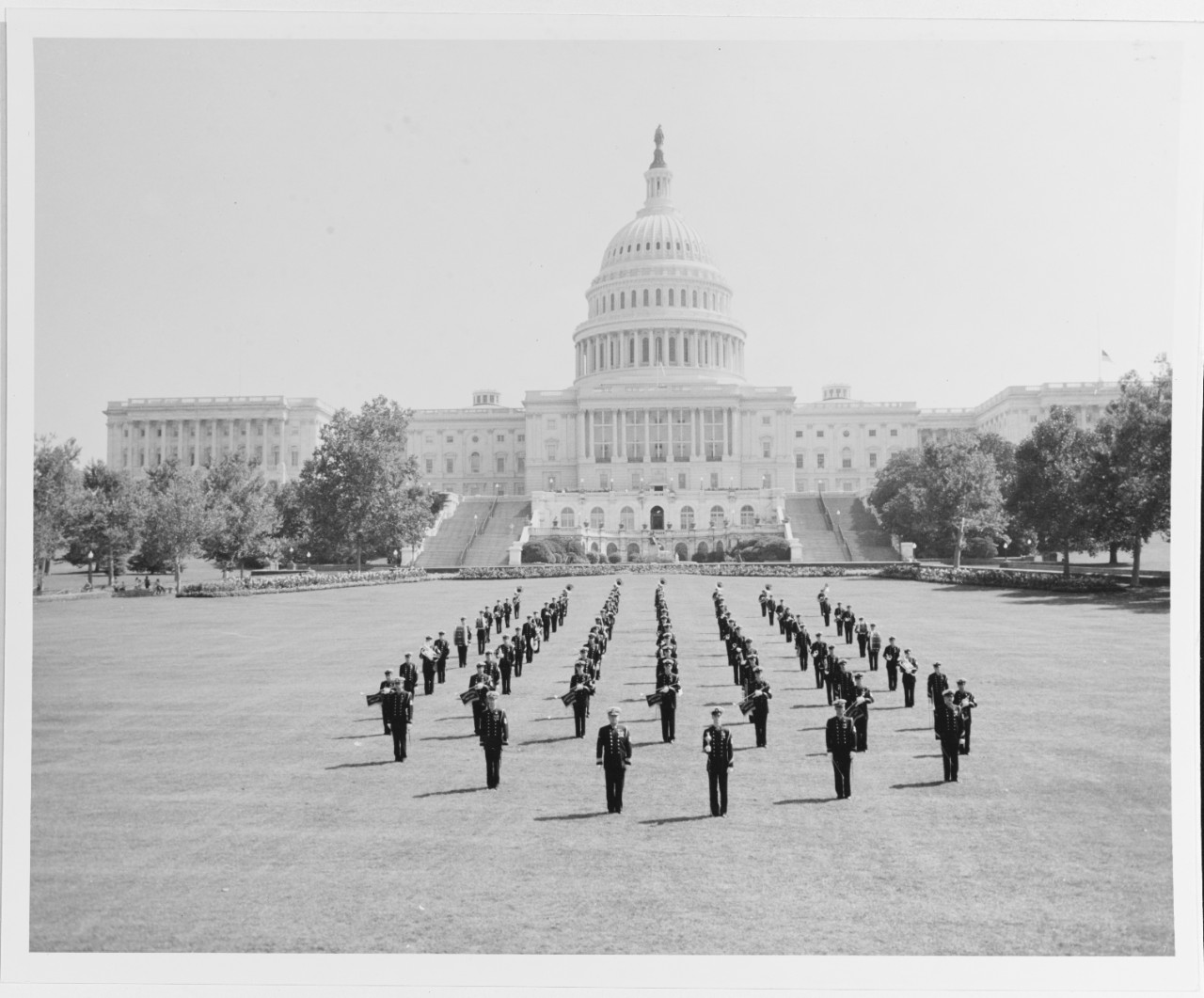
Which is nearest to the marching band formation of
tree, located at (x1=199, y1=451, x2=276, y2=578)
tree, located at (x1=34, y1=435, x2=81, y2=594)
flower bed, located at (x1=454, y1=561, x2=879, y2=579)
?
tree, located at (x1=34, y1=435, x2=81, y2=594)

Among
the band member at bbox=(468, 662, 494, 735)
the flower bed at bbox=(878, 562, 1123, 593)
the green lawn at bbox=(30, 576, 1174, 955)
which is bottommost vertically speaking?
the green lawn at bbox=(30, 576, 1174, 955)

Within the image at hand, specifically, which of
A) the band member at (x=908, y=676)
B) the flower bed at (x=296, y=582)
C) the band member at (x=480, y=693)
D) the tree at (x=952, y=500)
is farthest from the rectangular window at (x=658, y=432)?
the band member at (x=480, y=693)

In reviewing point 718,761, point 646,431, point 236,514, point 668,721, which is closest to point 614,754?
point 718,761

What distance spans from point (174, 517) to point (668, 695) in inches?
1333

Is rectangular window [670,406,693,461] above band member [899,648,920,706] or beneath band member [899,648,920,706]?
above

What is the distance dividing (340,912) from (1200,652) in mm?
12262

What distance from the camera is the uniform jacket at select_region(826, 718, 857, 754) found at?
1593cm

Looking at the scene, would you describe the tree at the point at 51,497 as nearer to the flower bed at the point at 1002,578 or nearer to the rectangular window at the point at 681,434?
the flower bed at the point at 1002,578

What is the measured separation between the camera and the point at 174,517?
157 ft

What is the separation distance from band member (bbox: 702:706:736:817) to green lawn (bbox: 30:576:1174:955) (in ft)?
0.92

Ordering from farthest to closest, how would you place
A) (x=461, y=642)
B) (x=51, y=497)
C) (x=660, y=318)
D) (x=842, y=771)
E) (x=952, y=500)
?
(x=660, y=318) < (x=952, y=500) < (x=461, y=642) < (x=51, y=497) < (x=842, y=771)

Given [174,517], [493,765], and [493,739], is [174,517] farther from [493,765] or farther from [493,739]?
[493,739]

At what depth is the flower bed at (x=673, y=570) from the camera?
58062mm

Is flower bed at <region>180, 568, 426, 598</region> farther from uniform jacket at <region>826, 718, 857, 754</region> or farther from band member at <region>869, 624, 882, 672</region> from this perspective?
uniform jacket at <region>826, 718, 857, 754</region>
